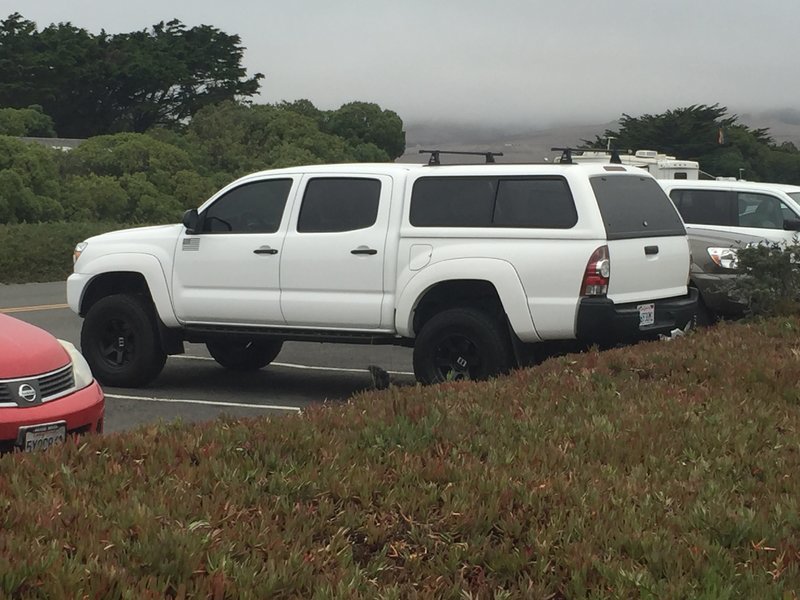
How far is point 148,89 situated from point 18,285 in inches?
1792

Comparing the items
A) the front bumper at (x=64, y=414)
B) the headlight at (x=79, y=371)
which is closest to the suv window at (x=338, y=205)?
the headlight at (x=79, y=371)

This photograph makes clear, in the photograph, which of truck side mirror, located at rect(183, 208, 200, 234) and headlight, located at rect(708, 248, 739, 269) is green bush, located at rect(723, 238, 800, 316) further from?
truck side mirror, located at rect(183, 208, 200, 234)

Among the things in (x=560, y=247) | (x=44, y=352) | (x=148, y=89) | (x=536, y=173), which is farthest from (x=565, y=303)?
(x=148, y=89)

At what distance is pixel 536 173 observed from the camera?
30.8 ft

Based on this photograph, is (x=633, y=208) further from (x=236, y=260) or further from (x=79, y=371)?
(x=79, y=371)

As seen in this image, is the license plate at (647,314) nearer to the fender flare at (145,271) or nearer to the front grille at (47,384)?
the fender flare at (145,271)

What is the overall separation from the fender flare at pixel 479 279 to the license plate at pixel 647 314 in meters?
0.88

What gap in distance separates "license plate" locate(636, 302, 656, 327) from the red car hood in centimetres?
454

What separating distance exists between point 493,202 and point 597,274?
44.2 inches

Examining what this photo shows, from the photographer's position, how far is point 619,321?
29.4 feet

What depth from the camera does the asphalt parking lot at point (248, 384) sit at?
32.0 feet

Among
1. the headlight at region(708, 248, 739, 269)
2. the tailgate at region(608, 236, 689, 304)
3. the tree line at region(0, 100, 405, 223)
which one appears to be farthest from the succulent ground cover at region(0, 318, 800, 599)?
the tree line at region(0, 100, 405, 223)

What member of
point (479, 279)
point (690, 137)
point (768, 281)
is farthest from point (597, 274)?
point (690, 137)

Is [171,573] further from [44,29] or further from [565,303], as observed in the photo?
[44,29]
